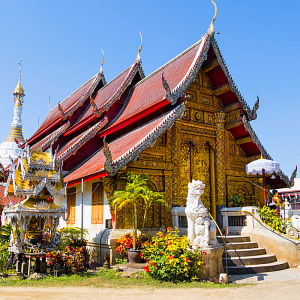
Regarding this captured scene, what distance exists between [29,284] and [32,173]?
108 inches

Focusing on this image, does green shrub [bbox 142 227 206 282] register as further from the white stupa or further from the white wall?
the white stupa

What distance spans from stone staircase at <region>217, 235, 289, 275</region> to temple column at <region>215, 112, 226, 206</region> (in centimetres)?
256

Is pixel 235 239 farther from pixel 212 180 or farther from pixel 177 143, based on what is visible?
pixel 177 143

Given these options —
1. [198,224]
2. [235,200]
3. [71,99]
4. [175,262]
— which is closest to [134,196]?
[198,224]

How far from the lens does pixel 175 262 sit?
7789 millimetres

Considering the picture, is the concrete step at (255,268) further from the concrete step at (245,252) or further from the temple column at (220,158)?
the temple column at (220,158)

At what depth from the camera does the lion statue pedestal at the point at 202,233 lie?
830 centimetres

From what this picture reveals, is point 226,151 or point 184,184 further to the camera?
point 226,151

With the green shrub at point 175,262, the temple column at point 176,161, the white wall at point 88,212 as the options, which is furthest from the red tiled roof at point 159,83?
the green shrub at point 175,262

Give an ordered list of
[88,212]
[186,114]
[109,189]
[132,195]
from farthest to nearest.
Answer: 1. [186,114]
2. [88,212]
3. [109,189]
4. [132,195]

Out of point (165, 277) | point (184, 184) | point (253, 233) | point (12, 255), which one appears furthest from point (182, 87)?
point (12, 255)

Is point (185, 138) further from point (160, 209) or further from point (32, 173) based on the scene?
point (32, 173)

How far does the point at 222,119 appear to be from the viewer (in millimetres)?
13617

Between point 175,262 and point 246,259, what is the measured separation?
2.65m
